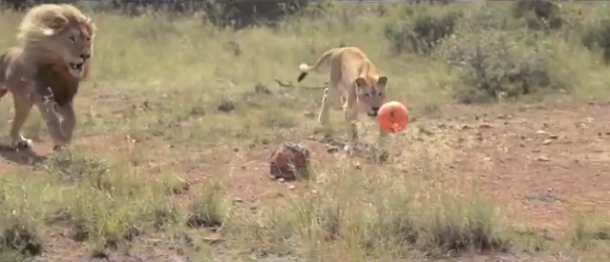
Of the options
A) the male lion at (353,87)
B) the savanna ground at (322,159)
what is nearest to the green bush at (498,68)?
the savanna ground at (322,159)

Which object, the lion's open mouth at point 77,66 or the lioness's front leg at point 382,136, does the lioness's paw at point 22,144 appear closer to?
the lion's open mouth at point 77,66

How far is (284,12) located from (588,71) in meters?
10.0

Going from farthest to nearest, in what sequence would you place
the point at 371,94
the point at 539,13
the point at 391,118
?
the point at 539,13
the point at 371,94
the point at 391,118

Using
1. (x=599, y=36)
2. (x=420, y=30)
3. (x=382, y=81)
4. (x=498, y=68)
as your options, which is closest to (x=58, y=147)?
(x=382, y=81)

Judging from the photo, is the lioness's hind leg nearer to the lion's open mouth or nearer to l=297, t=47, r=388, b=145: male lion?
the lion's open mouth

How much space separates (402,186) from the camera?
6562 mm

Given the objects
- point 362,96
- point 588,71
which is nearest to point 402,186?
point 362,96

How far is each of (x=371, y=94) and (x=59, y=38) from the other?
3.16 m

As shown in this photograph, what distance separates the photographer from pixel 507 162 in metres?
9.16

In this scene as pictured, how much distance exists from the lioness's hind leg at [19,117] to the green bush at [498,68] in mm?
6121

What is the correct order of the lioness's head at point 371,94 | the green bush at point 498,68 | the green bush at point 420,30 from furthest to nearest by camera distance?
the green bush at point 420,30 → the green bush at point 498,68 → the lioness's head at point 371,94

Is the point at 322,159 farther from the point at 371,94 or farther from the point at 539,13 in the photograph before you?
the point at 539,13

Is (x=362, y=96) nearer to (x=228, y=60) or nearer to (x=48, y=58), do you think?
(x=48, y=58)

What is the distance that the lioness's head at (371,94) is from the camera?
10109mm
